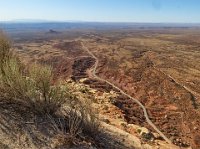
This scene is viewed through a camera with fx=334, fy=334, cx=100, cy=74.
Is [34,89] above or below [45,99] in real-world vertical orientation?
above

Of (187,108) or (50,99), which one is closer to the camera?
(50,99)

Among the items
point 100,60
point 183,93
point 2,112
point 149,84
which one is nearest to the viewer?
point 2,112

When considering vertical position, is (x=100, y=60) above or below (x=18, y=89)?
below

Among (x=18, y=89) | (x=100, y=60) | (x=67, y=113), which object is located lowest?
(x=100, y=60)

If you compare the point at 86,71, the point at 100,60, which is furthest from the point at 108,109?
the point at 100,60

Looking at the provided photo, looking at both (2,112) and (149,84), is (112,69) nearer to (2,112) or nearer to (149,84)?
(149,84)

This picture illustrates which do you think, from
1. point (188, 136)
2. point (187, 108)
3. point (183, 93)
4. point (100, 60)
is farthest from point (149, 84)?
point (100, 60)

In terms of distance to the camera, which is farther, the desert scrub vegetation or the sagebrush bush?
the sagebrush bush

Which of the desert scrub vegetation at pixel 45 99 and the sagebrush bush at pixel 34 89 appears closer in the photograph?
the desert scrub vegetation at pixel 45 99

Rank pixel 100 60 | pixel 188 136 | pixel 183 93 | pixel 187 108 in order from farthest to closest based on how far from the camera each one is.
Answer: pixel 100 60 → pixel 183 93 → pixel 187 108 → pixel 188 136

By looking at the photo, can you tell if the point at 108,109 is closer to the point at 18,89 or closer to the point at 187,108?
the point at 187,108
